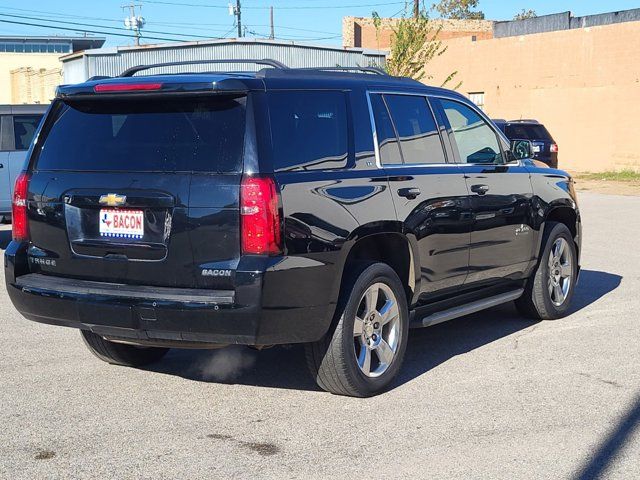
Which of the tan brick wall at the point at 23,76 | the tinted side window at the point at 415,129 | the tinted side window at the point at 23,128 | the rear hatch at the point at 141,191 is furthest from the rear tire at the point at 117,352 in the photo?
the tan brick wall at the point at 23,76

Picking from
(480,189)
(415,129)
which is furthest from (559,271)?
(415,129)

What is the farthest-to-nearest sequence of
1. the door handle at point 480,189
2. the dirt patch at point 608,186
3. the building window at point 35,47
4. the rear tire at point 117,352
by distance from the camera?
1. the building window at point 35,47
2. the dirt patch at point 608,186
3. the door handle at point 480,189
4. the rear tire at point 117,352

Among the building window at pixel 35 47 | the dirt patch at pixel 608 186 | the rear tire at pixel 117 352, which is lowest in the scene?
the dirt patch at pixel 608 186

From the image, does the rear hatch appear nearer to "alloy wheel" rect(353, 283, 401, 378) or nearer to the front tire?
the front tire

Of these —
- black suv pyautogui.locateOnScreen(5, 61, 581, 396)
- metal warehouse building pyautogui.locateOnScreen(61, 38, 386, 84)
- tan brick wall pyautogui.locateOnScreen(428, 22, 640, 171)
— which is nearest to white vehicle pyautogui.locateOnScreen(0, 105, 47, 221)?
black suv pyautogui.locateOnScreen(5, 61, 581, 396)

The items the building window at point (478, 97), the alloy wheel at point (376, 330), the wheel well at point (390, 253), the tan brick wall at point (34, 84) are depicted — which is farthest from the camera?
the tan brick wall at point (34, 84)

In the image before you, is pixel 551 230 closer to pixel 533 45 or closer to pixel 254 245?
pixel 254 245

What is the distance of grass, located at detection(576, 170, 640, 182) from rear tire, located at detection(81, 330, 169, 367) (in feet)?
84.5

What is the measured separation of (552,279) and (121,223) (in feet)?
14.0

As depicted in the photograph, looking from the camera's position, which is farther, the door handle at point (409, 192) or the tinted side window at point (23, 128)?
the tinted side window at point (23, 128)

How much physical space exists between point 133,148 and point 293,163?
95 centimetres

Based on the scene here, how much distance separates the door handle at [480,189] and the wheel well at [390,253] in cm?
99

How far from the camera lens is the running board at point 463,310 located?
22.0ft

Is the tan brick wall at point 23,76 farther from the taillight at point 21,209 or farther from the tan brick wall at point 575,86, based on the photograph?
the taillight at point 21,209
